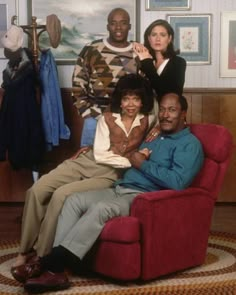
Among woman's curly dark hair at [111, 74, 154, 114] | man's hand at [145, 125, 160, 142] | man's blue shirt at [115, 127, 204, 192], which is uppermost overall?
woman's curly dark hair at [111, 74, 154, 114]

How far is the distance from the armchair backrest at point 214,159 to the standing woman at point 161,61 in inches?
16.4

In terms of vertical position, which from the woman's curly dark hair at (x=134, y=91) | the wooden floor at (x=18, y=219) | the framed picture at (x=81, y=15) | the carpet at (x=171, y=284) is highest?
the framed picture at (x=81, y=15)

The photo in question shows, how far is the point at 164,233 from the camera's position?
3229 mm

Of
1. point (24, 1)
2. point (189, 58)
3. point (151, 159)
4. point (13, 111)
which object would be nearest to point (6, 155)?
point (13, 111)

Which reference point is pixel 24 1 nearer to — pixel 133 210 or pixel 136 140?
pixel 136 140

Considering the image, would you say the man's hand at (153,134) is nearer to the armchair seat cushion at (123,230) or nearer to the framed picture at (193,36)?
the armchair seat cushion at (123,230)

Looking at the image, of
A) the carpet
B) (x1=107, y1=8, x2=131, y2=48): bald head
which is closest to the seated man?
the carpet

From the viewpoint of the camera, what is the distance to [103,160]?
11.7 feet

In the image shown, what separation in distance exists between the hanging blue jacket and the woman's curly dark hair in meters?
1.22

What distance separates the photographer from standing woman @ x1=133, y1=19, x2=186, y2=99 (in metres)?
3.75

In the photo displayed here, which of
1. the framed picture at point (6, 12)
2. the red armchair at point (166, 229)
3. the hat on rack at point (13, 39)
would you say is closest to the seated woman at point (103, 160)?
the red armchair at point (166, 229)

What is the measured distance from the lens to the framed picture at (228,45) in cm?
529

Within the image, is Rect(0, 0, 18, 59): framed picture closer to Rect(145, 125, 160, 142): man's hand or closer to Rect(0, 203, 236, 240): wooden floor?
Rect(0, 203, 236, 240): wooden floor

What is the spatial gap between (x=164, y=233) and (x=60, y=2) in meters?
2.76
